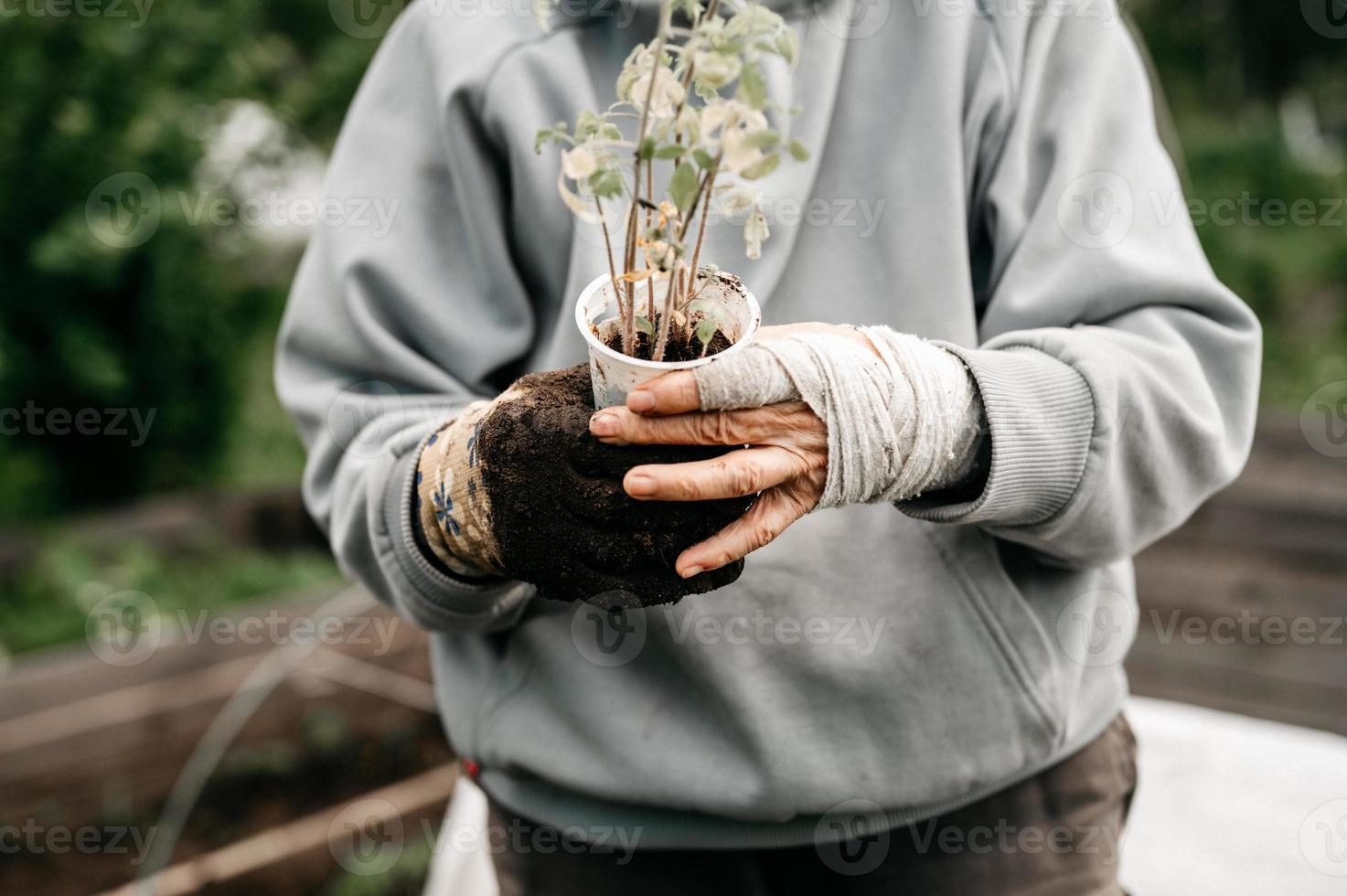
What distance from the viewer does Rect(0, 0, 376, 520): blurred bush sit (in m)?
3.49

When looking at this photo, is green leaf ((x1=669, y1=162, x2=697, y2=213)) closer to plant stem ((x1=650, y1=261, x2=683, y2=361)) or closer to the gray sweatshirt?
plant stem ((x1=650, y1=261, x2=683, y2=361))

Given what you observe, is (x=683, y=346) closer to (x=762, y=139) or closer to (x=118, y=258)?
(x=762, y=139)

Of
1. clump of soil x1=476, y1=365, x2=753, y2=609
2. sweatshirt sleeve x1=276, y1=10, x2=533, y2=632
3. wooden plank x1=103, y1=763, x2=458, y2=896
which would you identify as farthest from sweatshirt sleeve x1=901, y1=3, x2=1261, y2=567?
wooden plank x1=103, y1=763, x2=458, y2=896

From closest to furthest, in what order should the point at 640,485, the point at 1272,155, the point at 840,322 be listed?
the point at 640,485 → the point at 840,322 → the point at 1272,155

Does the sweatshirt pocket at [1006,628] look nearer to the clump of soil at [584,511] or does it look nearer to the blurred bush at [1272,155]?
the clump of soil at [584,511]

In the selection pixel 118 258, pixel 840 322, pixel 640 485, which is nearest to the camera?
pixel 640 485

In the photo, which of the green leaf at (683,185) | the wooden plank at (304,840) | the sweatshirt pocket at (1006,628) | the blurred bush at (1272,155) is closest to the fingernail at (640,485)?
the green leaf at (683,185)

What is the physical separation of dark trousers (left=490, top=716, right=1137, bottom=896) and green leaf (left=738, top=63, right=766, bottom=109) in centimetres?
104

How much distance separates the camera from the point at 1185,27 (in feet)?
37.7

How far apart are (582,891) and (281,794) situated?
1887 mm

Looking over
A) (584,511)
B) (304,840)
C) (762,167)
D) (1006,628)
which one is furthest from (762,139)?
(304,840)

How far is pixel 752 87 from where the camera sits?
3.11 feet

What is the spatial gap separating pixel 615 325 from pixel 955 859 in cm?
91

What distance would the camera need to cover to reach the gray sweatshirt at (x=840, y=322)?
4.51 feet
